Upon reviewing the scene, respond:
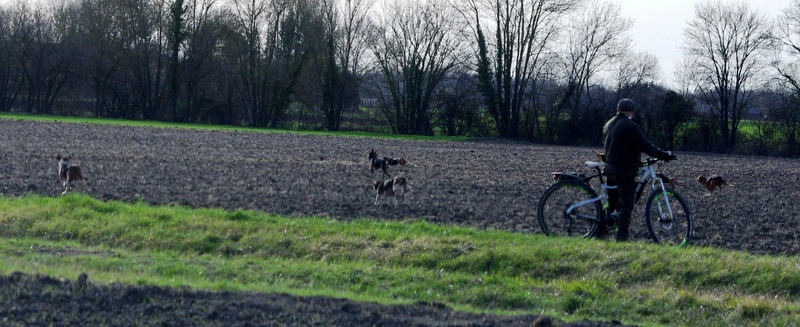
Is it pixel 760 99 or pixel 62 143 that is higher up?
pixel 760 99

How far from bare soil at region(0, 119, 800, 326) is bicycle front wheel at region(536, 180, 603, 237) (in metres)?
0.77

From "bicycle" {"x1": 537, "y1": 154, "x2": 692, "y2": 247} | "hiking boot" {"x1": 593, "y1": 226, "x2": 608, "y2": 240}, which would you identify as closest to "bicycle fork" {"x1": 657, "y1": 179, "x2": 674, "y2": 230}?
"bicycle" {"x1": 537, "y1": 154, "x2": 692, "y2": 247}

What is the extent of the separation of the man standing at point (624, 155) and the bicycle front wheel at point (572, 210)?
1.33ft

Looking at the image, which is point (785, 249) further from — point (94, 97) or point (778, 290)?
point (94, 97)

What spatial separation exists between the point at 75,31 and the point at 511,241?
71.9 meters

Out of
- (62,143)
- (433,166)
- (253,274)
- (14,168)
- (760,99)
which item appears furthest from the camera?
(760,99)

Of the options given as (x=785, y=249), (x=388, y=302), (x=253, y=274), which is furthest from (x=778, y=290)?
(x=253, y=274)

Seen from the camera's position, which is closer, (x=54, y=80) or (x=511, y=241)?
(x=511, y=241)

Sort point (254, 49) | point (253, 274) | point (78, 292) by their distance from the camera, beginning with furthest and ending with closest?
point (254, 49), point (253, 274), point (78, 292)

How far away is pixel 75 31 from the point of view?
250 feet

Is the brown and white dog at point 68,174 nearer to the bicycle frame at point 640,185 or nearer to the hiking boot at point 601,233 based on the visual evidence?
the bicycle frame at point 640,185

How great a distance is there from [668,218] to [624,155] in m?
1.28

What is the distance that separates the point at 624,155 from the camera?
37.9 feet

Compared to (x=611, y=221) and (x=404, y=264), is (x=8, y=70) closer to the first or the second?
(x=404, y=264)
